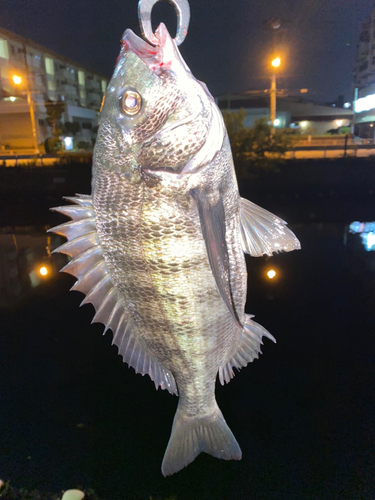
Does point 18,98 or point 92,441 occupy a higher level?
point 18,98

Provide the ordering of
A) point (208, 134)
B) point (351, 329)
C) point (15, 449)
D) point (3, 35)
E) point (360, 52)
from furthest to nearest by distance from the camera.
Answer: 1. point (3, 35)
2. point (360, 52)
3. point (351, 329)
4. point (15, 449)
5. point (208, 134)

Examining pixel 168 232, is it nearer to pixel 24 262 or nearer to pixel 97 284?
pixel 97 284

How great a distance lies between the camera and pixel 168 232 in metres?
0.88

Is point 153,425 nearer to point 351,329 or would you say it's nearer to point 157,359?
point 157,359

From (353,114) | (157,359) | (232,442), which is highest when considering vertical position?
(353,114)

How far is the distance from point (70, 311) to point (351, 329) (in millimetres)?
2673

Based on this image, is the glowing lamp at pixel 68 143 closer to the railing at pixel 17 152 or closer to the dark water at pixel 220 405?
the railing at pixel 17 152

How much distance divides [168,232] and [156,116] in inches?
13.0

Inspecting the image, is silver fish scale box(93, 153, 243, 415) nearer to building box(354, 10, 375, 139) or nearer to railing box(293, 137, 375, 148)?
railing box(293, 137, 375, 148)

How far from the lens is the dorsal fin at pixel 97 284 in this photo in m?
0.97

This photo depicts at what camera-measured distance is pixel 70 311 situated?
119 inches

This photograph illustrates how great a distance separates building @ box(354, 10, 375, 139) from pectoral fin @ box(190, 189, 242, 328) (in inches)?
229

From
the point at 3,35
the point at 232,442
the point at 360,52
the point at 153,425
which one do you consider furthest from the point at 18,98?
the point at 232,442

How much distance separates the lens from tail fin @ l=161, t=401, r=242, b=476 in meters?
1.17
